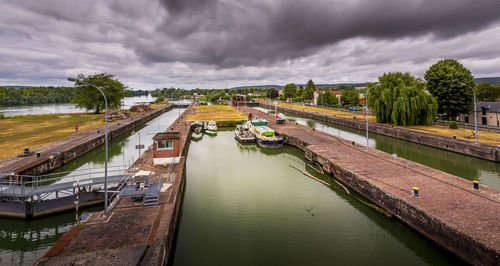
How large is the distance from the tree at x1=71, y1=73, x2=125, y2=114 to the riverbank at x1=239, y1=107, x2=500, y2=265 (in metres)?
74.2

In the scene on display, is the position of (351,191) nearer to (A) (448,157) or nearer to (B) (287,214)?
(B) (287,214)

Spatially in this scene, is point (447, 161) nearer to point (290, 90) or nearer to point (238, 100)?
point (238, 100)

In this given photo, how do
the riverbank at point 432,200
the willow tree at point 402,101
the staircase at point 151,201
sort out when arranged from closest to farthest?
the riverbank at point 432,200 → the staircase at point 151,201 → the willow tree at point 402,101

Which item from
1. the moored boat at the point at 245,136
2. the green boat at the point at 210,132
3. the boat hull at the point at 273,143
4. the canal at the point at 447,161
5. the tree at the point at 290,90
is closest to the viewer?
the canal at the point at 447,161

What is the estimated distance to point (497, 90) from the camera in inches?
2766

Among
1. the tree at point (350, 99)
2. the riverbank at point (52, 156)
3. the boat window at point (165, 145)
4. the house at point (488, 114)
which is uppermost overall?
the tree at point (350, 99)

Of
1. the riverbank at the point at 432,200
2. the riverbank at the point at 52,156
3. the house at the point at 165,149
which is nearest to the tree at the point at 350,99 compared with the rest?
A: the riverbank at the point at 432,200

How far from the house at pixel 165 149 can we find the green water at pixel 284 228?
3.07 metres

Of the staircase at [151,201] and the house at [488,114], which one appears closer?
the staircase at [151,201]

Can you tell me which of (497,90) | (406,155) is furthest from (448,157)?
(497,90)

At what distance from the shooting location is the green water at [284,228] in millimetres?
11359

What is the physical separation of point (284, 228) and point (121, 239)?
28.7 feet

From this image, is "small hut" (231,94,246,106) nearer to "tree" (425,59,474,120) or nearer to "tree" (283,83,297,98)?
"tree" (283,83,297,98)

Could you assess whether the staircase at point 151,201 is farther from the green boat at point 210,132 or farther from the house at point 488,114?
the house at point 488,114
